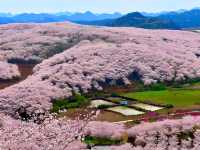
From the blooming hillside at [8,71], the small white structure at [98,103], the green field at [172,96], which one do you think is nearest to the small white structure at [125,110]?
the small white structure at [98,103]

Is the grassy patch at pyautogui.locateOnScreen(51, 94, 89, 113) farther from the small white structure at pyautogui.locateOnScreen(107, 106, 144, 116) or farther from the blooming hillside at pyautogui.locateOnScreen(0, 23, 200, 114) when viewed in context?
the small white structure at pyautogui.locateOnScreen(107, 106, 144, 116)

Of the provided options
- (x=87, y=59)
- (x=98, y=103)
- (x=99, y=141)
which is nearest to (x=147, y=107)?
(x=98, y=103)

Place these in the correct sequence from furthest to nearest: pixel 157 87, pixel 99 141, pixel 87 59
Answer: pixel 87 59 → pixel 157 87 → pixel 99 141

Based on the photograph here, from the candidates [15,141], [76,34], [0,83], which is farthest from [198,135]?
[76,34]

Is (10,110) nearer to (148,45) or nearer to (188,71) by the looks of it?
(188,71)

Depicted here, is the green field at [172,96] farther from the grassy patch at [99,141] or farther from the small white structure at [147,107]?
the grassy patch at [99,141]

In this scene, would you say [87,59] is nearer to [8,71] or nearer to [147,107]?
[8,71]
